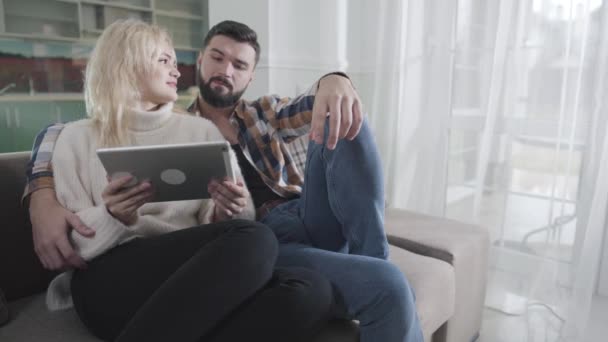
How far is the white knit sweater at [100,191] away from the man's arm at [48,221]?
17mm

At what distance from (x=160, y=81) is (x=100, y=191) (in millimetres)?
286

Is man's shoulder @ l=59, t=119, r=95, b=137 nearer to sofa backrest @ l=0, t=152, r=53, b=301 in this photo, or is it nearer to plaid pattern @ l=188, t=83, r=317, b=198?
sofa backrest @ l=0, t=152, r=53, b=301

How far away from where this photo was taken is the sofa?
866mm

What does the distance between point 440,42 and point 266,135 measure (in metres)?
0.85

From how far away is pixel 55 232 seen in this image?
2.81ft

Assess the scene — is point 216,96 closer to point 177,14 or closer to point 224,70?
point 224,70

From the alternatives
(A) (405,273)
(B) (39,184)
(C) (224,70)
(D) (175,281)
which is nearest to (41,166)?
(B) (39,184)

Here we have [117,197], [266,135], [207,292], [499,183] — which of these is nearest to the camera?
[207,292]

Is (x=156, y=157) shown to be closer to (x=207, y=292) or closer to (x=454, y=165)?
(x=207, y=292)

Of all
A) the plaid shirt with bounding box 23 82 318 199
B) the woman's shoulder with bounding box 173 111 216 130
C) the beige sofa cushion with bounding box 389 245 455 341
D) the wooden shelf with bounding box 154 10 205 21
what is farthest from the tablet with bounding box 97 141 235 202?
the wooden shelf with bounding box 154 10 205 21

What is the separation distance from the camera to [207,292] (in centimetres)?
70

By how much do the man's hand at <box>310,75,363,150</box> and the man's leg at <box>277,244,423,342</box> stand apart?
0.23 meters

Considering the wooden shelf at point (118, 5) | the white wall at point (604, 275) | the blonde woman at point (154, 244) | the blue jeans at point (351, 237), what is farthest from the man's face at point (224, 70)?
the wooden shelf at point (118, 5)

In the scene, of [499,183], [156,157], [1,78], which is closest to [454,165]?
[499,183]
